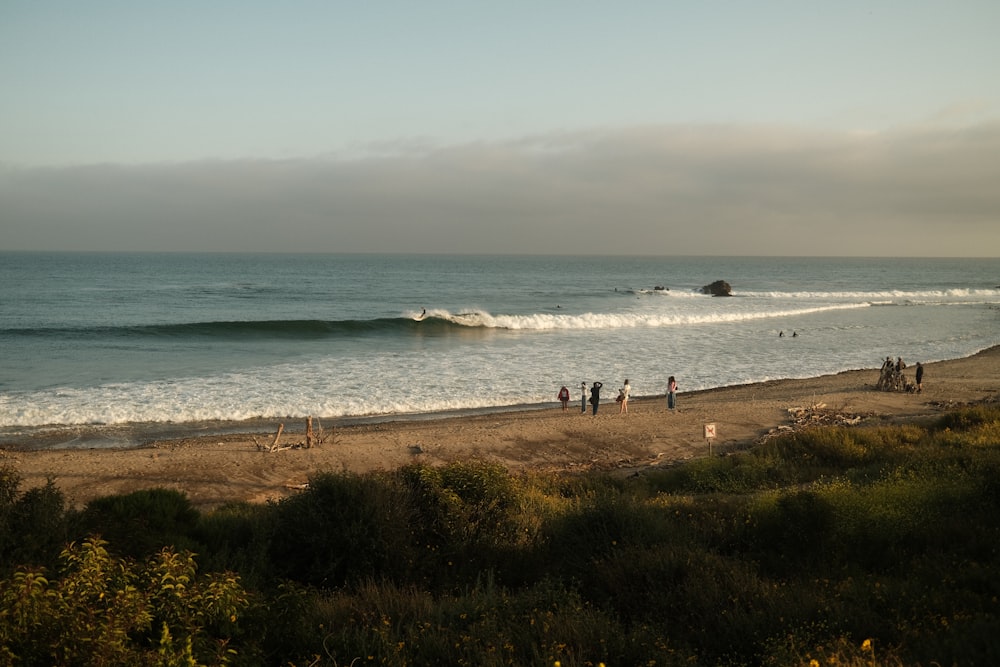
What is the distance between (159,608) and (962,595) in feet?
21.5

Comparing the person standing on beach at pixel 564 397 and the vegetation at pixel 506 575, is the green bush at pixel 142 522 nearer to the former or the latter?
the vegetation at pixel 506 575

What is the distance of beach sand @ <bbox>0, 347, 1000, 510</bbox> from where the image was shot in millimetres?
14898

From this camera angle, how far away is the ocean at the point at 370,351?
22.8m

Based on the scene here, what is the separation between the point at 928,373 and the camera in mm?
29688

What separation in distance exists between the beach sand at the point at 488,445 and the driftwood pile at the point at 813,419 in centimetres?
5

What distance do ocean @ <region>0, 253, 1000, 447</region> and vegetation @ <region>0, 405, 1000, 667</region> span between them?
12.9 meters

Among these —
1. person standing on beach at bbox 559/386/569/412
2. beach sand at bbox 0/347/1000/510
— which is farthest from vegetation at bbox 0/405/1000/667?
person standing on beach at bbox 559/386/569/412

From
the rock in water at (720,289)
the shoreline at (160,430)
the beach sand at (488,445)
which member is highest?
the rock in water at (720,289)

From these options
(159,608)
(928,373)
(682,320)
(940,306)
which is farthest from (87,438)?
(940,306)

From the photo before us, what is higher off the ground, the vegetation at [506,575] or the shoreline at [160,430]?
the vegetation at [506,575]

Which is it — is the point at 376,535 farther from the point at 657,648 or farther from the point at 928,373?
the point at 928,373

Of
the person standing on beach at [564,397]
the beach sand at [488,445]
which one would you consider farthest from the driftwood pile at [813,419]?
the person standing on beach at [564,397]

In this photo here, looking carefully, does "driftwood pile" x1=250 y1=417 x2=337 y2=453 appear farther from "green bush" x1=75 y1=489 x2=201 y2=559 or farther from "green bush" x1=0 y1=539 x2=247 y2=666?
"green bush" x1=0 y1=539 x2=247 y2=666

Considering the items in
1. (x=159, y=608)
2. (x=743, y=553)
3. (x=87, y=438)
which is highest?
(x=159, y=608)
